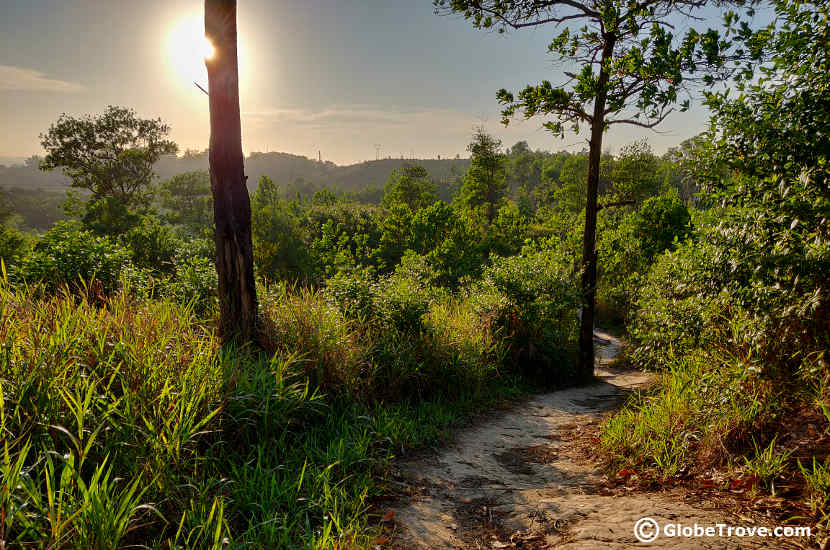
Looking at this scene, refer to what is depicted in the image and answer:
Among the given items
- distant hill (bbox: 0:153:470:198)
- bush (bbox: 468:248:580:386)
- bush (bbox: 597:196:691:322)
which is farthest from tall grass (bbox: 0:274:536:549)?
distant hill (bbox: 0:153:470:198)

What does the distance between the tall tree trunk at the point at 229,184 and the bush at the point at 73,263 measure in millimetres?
2093

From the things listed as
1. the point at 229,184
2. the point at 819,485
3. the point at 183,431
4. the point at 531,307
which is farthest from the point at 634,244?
the point at 183,431

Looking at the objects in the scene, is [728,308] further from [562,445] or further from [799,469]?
[562,445]

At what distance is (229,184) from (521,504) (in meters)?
4.71

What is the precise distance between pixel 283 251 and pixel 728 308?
30626 mm

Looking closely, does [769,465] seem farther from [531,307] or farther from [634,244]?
[634,244]

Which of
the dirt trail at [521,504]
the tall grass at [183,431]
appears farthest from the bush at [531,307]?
the tall grass at [183,431]

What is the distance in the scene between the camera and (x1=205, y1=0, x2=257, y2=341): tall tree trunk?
4859 mm

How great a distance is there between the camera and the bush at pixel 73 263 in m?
5.74

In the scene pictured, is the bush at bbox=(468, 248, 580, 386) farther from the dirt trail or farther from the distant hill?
the distant hill

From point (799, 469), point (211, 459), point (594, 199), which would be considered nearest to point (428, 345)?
point (211, 459)

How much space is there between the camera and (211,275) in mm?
5938

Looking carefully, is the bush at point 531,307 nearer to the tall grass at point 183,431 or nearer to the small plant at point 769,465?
the tall grass at point 183,431

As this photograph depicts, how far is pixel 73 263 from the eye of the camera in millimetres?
5938
